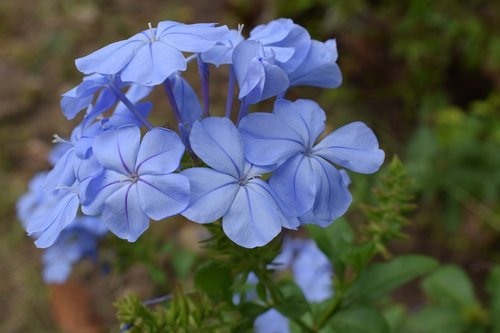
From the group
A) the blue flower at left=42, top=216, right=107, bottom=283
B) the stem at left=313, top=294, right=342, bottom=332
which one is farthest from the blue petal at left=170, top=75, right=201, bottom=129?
the blue flower at left=42, top=216, right=107, bottom=283

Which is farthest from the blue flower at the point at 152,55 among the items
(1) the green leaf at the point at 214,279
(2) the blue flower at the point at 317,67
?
(1) the green leaf at the point at 214,279

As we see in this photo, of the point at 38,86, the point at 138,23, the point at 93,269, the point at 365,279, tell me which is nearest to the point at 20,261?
the point at 93,269

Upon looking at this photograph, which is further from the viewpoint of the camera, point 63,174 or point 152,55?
point 63,174

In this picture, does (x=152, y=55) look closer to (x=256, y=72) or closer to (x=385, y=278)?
(x=256, y=72)

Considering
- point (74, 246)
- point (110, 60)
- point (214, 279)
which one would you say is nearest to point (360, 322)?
point (214, 279)

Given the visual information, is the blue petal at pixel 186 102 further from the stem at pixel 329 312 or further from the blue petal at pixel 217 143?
the stem at pixel 329 312

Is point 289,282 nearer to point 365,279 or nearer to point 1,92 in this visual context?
point 365,279
